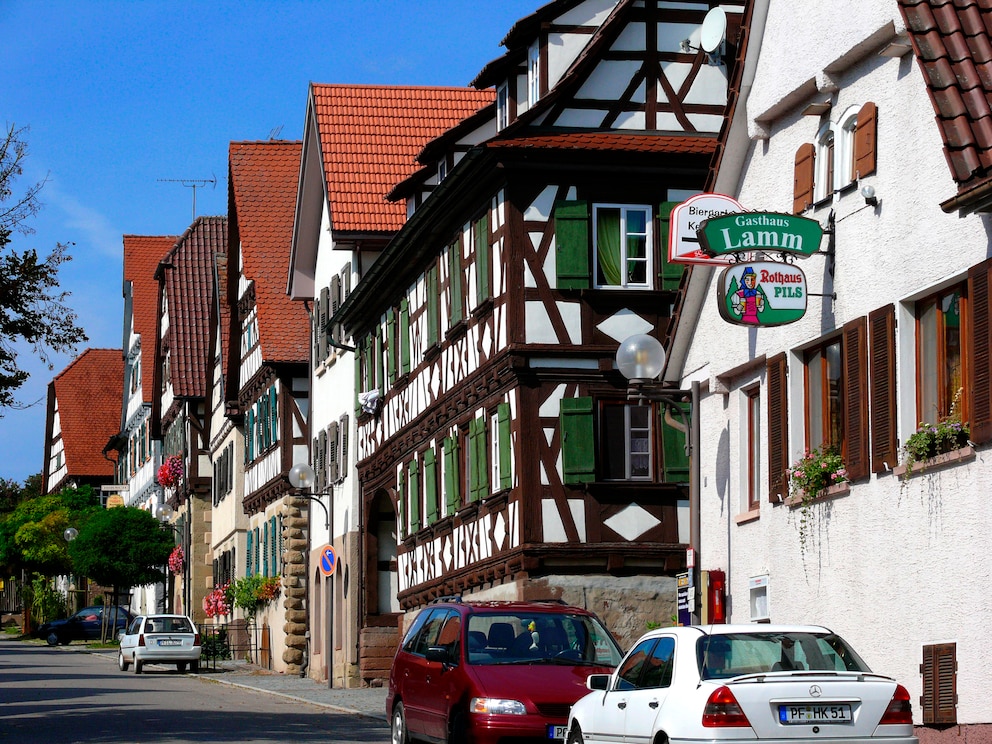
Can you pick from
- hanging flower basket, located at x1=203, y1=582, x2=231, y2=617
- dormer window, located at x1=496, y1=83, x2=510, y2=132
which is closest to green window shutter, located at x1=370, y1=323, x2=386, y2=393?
dormer window, located at x1=496, y1=83, x2=510, y2=132

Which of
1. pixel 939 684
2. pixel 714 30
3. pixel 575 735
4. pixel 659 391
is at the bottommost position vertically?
pixel 575 735

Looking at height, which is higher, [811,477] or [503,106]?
[503,106]

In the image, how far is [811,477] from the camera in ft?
60.4

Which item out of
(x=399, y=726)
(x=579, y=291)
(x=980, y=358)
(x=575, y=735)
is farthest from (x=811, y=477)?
(x=579, y=291)

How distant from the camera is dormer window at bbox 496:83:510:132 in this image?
1148 inches

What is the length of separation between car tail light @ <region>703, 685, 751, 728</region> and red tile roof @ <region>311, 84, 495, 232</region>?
2644 cm

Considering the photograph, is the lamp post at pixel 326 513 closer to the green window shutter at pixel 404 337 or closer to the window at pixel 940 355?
the green window shutter at pixel 404 337

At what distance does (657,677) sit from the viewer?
44.5 ft

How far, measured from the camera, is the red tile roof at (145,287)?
77.4 m

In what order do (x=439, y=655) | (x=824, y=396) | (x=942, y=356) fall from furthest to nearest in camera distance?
(x=824, y=396)
(x=439, y=655)
(x=942, y=356)

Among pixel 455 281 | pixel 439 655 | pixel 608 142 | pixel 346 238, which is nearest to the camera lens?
pixel 439 655

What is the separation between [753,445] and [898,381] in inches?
174

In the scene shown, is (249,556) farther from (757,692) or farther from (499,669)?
→ (757,692)

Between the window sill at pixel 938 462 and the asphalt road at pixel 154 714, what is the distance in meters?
7.10
